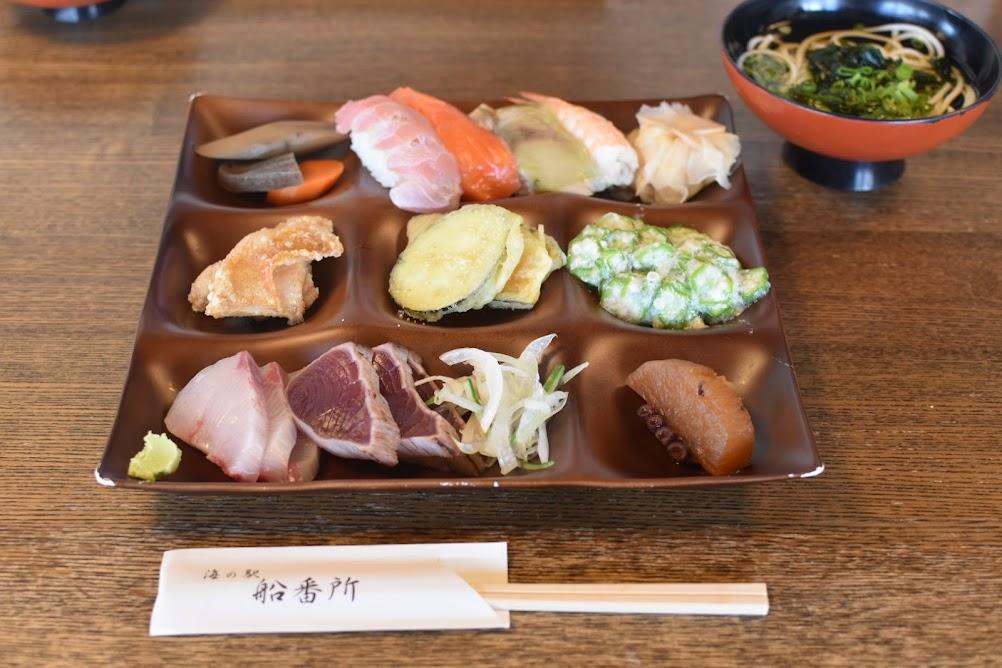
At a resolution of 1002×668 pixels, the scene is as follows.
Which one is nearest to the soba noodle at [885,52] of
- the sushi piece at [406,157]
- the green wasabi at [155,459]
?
the sushi piece at [406,157]

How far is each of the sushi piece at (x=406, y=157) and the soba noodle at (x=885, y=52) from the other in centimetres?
86

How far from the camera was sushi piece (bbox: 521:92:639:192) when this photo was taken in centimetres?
212

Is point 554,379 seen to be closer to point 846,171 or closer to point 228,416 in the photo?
point 228,416

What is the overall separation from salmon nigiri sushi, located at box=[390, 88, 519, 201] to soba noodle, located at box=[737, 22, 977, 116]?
2.31 feet

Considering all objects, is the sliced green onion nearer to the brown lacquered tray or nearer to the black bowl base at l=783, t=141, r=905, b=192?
the brown lacquered tray

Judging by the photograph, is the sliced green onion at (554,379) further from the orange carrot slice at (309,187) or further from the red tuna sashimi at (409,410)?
the orange carrot slice at (309,187)

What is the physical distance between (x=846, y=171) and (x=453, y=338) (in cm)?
130

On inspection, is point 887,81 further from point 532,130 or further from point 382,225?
point 382,225

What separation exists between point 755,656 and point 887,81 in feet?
5.36

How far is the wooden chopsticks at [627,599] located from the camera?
1.43m

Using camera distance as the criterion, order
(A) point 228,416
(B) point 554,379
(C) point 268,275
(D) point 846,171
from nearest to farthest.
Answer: (A) point 228,416
(B) point 554,379
(C) point 268,275
(D) point 846,171

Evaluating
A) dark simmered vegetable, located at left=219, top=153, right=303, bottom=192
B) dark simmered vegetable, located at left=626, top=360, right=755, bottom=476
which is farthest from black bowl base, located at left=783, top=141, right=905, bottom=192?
dark simmered vegetable, located at left=219, top=153, right=303, bottom=192

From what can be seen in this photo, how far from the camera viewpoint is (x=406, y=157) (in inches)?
79.2

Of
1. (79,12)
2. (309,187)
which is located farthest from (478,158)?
(79,12)
